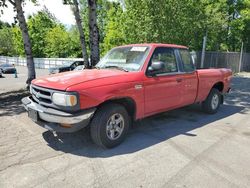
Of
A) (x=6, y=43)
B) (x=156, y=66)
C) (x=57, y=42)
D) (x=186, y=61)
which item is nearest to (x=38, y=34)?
(x=57, y=42)

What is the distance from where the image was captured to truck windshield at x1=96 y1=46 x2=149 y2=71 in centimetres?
500

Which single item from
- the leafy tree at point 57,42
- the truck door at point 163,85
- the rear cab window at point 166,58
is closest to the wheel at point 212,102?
the truck door at point 163,85

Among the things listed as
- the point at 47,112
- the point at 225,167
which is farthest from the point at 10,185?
the point at 225,167

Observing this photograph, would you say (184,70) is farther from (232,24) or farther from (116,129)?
(232,24)

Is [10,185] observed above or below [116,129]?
below

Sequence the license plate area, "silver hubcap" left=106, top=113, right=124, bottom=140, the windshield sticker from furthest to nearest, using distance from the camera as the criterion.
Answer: the windshield sticker
"silver hubcap" left=106, top=113, right=124, bottom=140
the license plate area

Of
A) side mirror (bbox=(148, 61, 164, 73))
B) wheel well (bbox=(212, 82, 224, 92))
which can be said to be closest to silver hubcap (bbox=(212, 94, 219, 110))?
wheel well (bbox=(212, 82, 224, 92))

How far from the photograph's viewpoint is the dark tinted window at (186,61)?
5.93 m

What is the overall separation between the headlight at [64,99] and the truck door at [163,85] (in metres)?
1.52

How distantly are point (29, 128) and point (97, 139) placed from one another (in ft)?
6.49

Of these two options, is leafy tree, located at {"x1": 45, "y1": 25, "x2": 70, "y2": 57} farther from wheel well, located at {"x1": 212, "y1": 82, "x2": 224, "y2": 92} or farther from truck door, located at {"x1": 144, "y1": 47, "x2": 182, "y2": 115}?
truck door, located at {"x1": 144, "y1": 47, "x2": 182, "y2": 115}

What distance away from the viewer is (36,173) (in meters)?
3.60

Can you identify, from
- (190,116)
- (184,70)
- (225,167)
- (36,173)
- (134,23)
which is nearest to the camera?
(36,173)

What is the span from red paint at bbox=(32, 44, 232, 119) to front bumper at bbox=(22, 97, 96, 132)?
0.52ft
